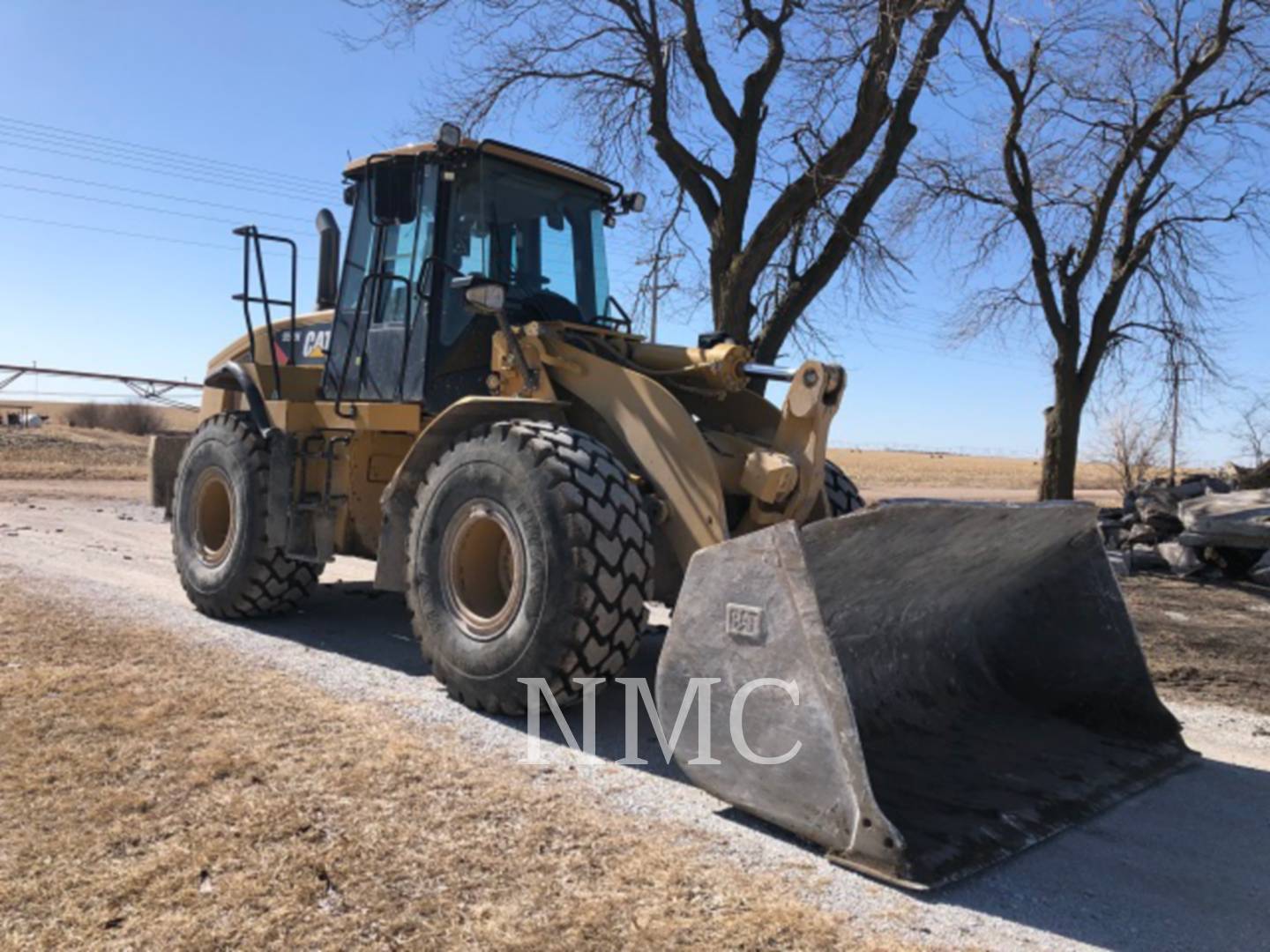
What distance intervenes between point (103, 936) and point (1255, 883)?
11.6 feet

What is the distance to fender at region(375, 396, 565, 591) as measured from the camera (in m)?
5.44

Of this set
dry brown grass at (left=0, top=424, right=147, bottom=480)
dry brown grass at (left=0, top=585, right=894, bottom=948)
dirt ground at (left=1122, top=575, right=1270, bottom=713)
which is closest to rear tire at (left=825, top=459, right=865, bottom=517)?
dirt ground at (left=1122, top=575, right=1270, bottom=713)

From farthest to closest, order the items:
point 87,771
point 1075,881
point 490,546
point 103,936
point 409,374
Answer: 1. point 409,374
2. point 490,546
3. point 87,771
4. point 1075,881
5. point 103,936

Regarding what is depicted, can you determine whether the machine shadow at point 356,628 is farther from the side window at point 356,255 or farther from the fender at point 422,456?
the side window at point 356,255

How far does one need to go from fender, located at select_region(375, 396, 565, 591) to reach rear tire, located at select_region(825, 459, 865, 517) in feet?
Answer: 5.44

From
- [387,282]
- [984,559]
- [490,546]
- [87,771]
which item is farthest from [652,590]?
[387,282]

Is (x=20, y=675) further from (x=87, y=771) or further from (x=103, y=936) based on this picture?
(x=103, y=936)

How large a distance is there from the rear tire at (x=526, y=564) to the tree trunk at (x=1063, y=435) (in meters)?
12.2

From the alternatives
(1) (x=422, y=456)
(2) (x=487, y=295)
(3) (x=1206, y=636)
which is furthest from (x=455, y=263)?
(3) (x=1206, y=636)

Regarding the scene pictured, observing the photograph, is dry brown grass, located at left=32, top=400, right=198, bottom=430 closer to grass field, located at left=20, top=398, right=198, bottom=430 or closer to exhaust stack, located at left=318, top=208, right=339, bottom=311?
grass field, located at left=20, top=398, right=198, bottom=430

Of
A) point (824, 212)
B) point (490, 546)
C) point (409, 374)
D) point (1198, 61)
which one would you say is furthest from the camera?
point (1198, 61)

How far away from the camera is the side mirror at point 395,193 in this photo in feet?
19.4

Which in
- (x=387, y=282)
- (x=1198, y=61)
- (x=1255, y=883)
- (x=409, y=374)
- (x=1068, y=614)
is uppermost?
(x=1198, y=61)

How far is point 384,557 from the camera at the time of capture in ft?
18.8
